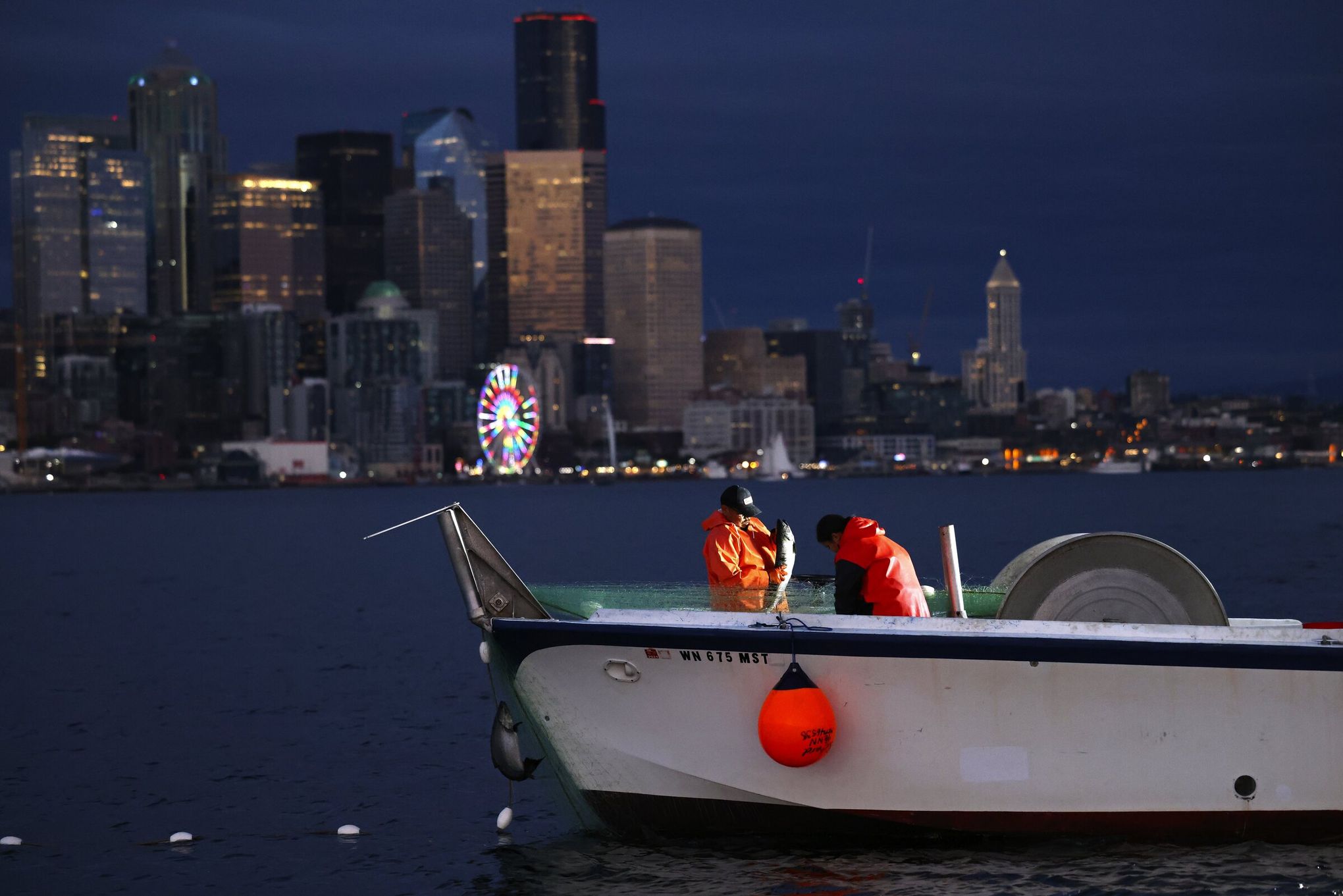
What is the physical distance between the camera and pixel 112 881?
13258 millimetres

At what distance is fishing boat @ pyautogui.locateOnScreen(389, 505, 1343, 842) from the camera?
11125 millimetres

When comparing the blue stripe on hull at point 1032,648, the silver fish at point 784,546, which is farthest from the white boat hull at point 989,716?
the silver fish at point 784,546

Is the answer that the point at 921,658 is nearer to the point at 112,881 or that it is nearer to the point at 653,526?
the point at 112,881

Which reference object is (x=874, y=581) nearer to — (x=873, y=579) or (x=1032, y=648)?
(x=873, y=579)

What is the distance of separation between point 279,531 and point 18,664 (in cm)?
6944

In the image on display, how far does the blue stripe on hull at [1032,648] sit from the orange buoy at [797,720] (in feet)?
0.71

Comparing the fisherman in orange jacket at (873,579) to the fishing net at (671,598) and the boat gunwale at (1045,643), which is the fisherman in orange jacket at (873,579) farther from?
the boat gunwale at (1045,643)

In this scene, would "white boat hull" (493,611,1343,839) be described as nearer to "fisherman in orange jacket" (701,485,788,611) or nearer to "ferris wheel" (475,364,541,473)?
"fisherman in orange jacket" (701,485,788,611)

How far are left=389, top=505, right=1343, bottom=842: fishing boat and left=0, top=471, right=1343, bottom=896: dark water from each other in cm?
36

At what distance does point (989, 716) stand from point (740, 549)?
2197 mm

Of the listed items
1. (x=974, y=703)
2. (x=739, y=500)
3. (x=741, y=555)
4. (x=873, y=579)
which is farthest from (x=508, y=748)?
(x=974, y=703)

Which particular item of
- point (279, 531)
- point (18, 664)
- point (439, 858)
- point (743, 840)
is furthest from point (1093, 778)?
point (279, 531)

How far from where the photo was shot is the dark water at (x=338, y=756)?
1186 cm

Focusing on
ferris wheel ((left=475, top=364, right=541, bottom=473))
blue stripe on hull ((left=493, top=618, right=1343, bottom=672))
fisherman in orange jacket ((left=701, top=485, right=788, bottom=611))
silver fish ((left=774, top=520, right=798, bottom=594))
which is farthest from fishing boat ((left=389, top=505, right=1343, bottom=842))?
ferris wheel ((left=475, top=364, right=541, bottom=473))
